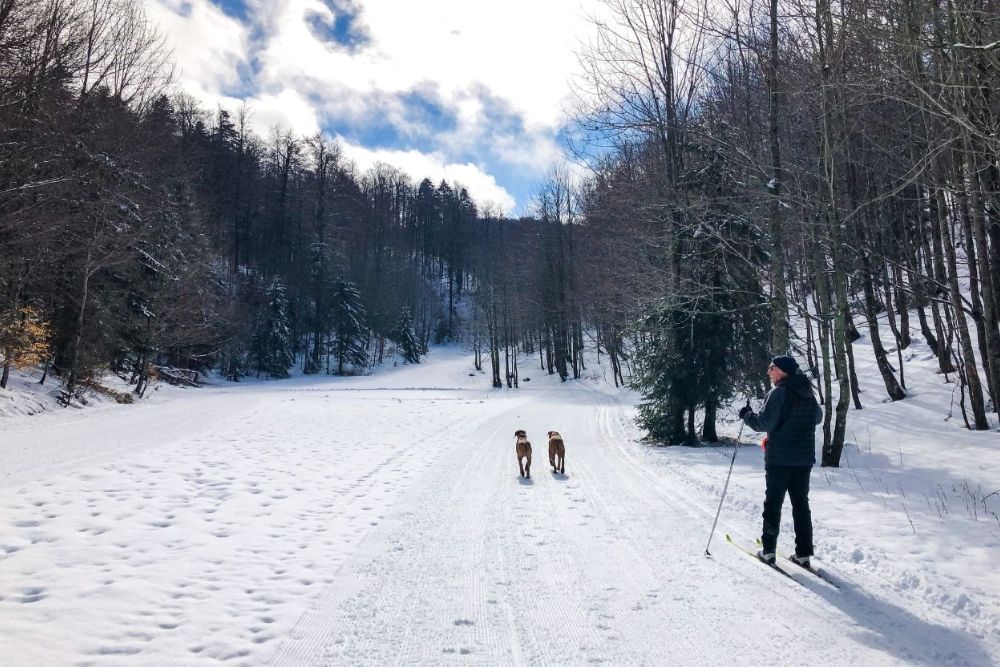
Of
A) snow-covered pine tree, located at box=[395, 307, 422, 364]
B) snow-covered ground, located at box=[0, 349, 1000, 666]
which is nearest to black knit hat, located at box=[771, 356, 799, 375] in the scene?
snow-covered ground, located at box=[0, 349, 1000, 666]

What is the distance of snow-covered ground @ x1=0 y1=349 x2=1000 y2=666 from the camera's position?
3539 mm

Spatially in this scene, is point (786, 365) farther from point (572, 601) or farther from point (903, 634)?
point (572, 601)

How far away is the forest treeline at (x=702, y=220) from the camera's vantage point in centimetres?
799

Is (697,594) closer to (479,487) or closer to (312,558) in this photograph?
(312,558)

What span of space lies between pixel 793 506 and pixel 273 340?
4464 centimetres

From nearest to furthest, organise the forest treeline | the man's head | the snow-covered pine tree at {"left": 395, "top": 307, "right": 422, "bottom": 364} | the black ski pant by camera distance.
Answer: the black ski pant → the man's head → the forest treeline → the snow-covered pine tree at {"left": 395, "top": 307, "right": 422, "bottom": 364}

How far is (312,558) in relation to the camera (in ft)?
17.2

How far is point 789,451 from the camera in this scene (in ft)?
16.5

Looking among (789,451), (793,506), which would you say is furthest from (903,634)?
(789,451)

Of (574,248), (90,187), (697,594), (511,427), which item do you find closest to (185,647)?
(697,594)

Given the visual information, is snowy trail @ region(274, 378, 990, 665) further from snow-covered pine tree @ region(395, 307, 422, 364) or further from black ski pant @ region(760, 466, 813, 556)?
snow-covered pine tree @ region(395, 307, 422, 364)

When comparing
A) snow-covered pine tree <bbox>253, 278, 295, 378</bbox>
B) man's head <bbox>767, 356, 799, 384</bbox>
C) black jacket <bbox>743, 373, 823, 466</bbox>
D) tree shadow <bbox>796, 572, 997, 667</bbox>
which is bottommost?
tree shadow <bbox>796, 572, 997, 667</bbox>

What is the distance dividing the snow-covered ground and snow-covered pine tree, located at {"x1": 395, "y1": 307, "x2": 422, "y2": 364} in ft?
149

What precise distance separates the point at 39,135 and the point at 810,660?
19363mm
